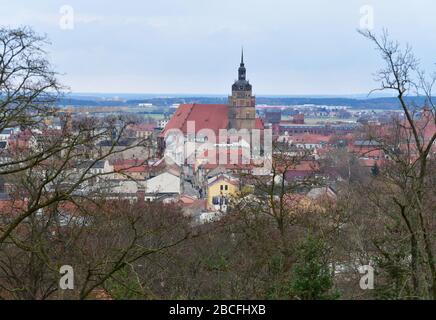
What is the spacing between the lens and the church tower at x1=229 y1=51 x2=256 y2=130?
7081cm

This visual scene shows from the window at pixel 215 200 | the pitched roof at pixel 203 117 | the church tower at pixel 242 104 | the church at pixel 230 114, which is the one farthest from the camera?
the pitched roof at pixel 203 117

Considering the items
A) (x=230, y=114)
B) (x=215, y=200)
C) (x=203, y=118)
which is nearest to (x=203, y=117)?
(x=203, y=118)

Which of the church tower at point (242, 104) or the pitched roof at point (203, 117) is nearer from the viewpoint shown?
the church tower at point (242, 104)

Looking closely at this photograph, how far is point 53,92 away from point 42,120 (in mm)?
542

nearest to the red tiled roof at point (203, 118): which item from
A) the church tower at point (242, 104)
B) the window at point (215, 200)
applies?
the church tower at point (242, 104)

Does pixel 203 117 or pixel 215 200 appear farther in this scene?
pixel 203 117

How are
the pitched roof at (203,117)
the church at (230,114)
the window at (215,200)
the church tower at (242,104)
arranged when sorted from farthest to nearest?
the pitched roof at (203,117), the church at (230,114), the church tower at (242,104), the window at (215,200)

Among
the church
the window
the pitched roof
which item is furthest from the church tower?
the window

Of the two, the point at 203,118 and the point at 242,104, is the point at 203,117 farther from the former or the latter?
the point at 242,104

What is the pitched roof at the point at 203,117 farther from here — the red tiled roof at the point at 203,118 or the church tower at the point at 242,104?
the church tower at the point at 242,104

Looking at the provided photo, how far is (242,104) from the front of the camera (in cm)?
7238

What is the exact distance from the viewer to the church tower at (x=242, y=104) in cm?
7081

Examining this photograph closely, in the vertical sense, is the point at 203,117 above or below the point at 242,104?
below

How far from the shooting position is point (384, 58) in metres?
8.50
